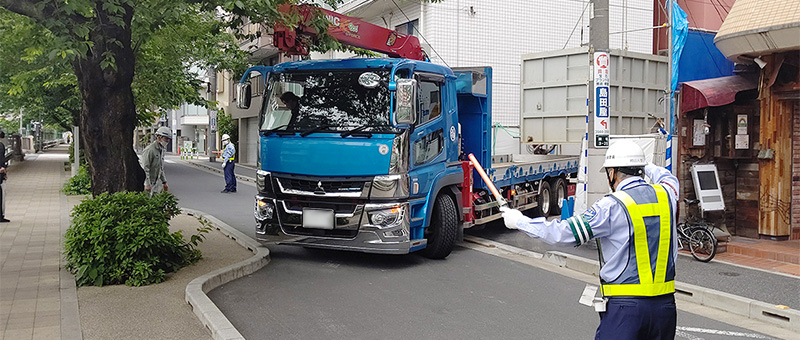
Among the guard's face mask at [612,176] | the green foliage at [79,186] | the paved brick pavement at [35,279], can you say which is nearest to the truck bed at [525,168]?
the paved brick pavement at [35,279]

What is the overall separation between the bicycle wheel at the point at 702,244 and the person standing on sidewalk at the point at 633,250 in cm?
607

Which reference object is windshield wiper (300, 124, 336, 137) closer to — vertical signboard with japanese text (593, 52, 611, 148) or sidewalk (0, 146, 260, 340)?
sidewalk (0, 146, 260, 340)

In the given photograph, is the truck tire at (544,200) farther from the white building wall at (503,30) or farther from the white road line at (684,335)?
the white road line at (684,335)

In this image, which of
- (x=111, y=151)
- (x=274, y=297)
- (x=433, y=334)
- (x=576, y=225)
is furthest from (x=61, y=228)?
(x=576, y=225)

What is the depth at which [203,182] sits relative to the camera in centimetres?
2561

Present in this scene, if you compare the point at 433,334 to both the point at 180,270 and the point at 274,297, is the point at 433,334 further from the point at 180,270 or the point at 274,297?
the point at 180,270

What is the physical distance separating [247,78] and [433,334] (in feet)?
17.5

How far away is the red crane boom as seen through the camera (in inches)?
383

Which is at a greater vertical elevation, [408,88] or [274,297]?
[408,88]

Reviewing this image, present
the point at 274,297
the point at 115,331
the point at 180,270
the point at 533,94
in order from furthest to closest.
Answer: the point at 533,94 < the point at 180,270 < the point at 274,297 < the point at 115,331

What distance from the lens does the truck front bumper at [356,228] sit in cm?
861

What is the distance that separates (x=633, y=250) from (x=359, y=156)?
5204 millimetres

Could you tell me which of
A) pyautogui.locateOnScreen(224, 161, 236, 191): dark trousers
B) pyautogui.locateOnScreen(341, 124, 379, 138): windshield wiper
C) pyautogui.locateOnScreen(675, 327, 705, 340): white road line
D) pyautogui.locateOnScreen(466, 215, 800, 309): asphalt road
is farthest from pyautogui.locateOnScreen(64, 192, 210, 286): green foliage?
pyautogui.locateOnScreen(224, 161, 236, 191): dark trousers

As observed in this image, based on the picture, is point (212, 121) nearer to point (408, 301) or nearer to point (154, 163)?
point (154, 163)
